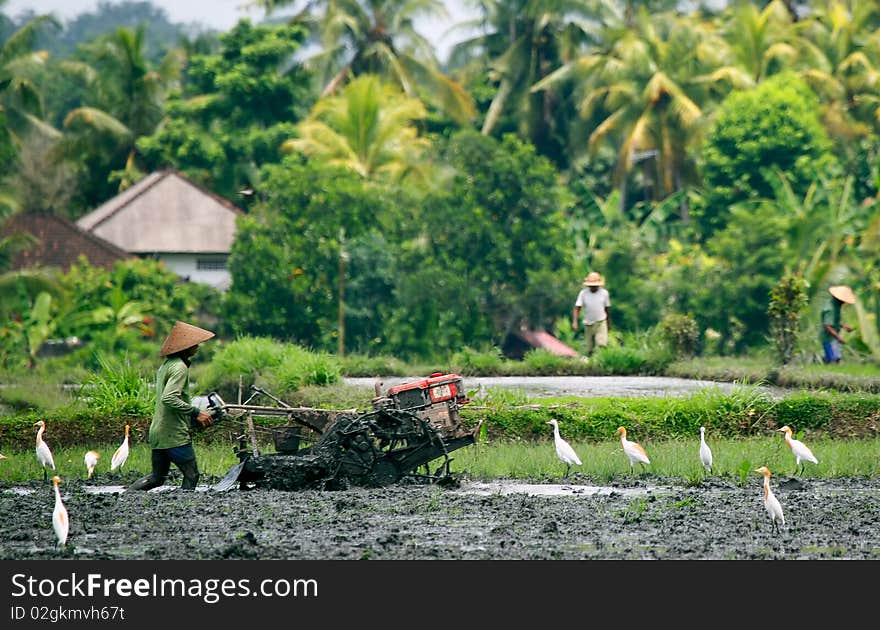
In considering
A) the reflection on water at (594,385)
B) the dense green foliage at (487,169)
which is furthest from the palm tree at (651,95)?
the reflection on water at (594,385)

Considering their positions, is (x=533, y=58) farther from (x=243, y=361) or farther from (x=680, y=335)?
(x=243, y=361)

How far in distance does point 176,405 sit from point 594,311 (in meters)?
11.5

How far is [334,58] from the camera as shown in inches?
1978

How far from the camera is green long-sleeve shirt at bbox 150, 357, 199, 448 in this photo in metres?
12.4

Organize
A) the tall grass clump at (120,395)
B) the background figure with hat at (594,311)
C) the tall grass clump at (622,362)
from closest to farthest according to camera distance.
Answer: the tall grass clump at (120,395)
the tall grass clump at (622,362)
the background figure with hat at (594,311)

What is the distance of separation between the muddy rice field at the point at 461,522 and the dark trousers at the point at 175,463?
179mm

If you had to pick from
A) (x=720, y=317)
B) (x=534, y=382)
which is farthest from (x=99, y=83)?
(x=534, y=382)

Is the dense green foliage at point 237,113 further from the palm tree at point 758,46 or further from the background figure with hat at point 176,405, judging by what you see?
the background figure with hat at point 176,405

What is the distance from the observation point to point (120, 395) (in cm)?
1722

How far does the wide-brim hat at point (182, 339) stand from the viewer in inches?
491

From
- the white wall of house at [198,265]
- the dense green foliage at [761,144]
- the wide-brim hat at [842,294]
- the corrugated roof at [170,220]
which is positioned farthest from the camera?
the white wall of house at [198,265]

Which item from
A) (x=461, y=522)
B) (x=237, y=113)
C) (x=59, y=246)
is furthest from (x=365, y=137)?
(x=461, y=522)
